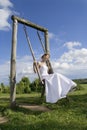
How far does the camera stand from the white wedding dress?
9.49 m

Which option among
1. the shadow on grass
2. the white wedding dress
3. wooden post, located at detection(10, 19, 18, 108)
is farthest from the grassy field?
wooden post, located at detection(10, 19, 18, 108)

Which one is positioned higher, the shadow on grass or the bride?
the bride

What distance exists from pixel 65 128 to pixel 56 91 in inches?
112

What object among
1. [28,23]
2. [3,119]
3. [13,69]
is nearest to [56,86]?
[13,69]

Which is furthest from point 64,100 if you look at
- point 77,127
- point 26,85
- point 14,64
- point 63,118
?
point 26,85

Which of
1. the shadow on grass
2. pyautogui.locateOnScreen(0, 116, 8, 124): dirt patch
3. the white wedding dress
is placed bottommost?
the shadow on grass

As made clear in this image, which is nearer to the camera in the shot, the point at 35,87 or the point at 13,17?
the point at 13,17

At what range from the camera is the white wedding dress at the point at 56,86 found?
9492 millimetres

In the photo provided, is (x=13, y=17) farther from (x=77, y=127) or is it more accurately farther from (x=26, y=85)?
(x=26, y=85)

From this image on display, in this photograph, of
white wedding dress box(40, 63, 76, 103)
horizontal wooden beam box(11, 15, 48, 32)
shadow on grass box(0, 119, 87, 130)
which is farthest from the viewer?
horizontal wooden beam box(11, 15, 48, 32)

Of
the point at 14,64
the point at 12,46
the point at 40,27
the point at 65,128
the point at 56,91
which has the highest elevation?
the point at 40,27

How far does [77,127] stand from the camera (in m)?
6.87

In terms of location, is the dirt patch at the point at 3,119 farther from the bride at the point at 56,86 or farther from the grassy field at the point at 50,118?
the bride at the point at 56,86

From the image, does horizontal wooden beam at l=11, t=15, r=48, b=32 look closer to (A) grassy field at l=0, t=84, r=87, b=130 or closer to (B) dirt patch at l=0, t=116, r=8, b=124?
(A) grassy field at l=0, t=84, r=87, b=130
